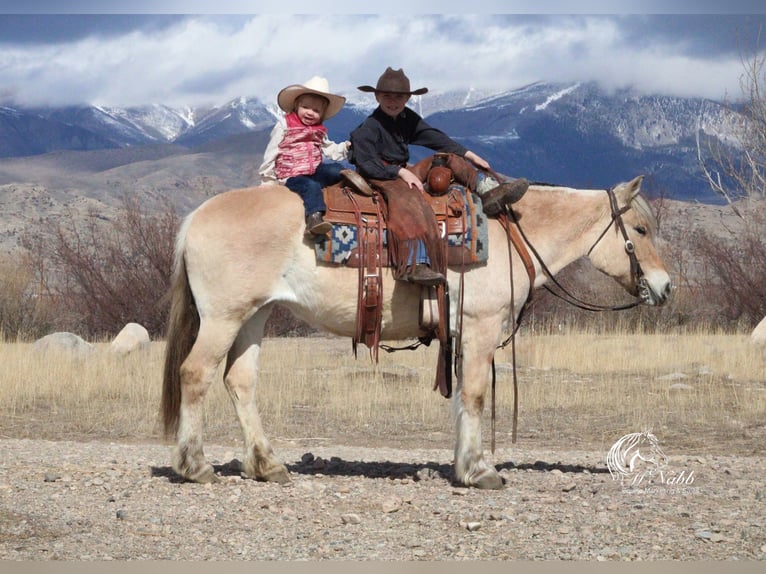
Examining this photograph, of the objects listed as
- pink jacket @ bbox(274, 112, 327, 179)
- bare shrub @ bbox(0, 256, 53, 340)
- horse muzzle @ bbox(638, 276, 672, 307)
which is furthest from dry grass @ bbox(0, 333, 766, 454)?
bare shrub @ bbox(0, 256, 53, 340)

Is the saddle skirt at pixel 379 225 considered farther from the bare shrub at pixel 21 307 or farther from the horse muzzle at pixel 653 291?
the bare shrub at pixel 21 307

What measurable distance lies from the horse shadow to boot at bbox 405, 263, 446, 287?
4.83ft

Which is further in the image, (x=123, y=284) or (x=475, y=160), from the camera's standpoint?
(x=123, y=284)

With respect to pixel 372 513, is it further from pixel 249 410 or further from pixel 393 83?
pixel 393 83

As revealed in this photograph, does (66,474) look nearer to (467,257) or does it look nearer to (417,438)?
(467,257)

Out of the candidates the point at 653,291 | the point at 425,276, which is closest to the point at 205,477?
the point at 425,276

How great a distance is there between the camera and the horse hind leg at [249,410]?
8219mm

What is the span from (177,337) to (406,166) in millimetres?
2085

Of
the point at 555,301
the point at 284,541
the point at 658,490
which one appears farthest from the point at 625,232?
the point at 555,301

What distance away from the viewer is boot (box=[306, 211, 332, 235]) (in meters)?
7.91

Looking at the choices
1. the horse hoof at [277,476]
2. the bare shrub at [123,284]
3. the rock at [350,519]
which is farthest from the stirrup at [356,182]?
the bare shrub at [123,284]

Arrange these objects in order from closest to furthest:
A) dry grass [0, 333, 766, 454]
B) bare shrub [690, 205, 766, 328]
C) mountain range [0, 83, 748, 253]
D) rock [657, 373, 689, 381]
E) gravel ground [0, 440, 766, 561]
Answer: gravel ground [0, 440, 766, 561]
dry grass [0, 333, 766, 454]
rock [657, 373, 689, 381]
bare shrub [690, 205, 766, 328]
mountain range [0, 83, 748, 253]

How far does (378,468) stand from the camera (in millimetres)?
9055

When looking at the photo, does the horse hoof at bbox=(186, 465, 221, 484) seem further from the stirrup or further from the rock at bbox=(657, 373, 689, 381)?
the rock at bbox=(657, 373, 689, 381)
